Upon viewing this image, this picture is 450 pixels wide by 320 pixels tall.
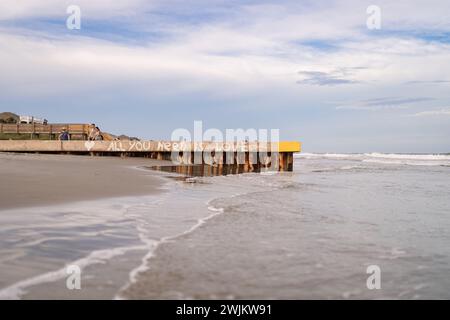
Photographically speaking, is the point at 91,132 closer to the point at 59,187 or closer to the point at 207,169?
the point at 207,169

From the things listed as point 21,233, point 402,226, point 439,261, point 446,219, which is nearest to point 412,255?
point 439,261

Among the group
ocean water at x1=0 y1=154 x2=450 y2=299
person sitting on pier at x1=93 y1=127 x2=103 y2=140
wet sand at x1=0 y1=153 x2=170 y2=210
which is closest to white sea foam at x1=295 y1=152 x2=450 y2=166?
person sitting on pier at x1=93 y1=127 x2=103 y2=140

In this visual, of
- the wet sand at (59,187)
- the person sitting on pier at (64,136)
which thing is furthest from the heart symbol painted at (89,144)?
the wet sand at (59,187)

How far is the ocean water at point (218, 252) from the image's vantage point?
314 cm

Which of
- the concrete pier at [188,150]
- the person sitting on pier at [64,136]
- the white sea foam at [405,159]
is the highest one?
the person sitting on pier at [64,136]

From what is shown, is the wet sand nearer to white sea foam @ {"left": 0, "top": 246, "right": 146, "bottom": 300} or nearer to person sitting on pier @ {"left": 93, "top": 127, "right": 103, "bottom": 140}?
white sea foam @ {"left": 0, "top": 246, "right": 146, "bottom": 300}

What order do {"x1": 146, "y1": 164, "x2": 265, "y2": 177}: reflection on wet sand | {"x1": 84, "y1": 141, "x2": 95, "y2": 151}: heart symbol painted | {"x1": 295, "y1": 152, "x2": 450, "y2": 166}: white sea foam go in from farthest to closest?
{"x1": 295, "y1": 152, "x2": 450, "y2": 166}: white sea foam
{"x1": 84, "y1": 141, "x2": 95, "y2": 151}: heart symbol painted
{"x1": 146, "y1": 164, "x2": 265, "y2": 177}: reflection on wet sand

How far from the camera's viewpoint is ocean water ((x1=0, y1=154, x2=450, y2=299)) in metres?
3.14

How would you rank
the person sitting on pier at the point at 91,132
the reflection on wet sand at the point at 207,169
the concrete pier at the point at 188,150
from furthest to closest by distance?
the person sitting on pier at the point at 91,132 < the concrete pier at the point at 188,150 < the reflection on wet sand at the point at 207,169

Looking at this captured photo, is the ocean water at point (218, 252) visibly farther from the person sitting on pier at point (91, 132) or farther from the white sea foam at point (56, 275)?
the person sitting on pier at point (91, 132)

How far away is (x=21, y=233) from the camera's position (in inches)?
176

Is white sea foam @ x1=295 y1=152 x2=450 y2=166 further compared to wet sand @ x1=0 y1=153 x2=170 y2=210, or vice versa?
white sea foam @ x1=295 y1=152 x2=450 y2=166

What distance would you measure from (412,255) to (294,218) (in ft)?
7.48
